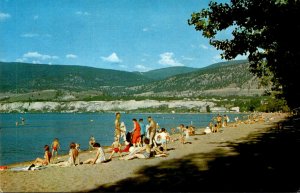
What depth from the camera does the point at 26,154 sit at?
43.5m

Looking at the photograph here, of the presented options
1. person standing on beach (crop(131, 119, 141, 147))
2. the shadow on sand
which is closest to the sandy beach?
the shadow on sand

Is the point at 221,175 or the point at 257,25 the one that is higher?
the point at 257,25

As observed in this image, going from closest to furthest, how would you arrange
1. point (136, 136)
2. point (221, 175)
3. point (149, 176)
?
point (221, 175)
point (149, 176)
point (136, 136)

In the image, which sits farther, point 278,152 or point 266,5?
point 278,152

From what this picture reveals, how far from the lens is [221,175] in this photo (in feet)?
49.5

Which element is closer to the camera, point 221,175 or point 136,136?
point 221,175

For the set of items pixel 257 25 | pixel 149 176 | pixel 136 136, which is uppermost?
pixel 257 25

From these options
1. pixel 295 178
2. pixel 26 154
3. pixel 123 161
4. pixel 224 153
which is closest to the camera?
pixel 295 178

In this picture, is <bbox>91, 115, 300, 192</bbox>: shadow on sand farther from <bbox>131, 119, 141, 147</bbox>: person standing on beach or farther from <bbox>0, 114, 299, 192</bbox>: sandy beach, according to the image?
<bbox>131, 119, 141, 147</bbox>: person standing on beach

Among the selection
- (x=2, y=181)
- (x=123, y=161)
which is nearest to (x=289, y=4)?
(x=123, y=161)

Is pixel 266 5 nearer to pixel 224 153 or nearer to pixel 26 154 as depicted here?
pixel 224 153

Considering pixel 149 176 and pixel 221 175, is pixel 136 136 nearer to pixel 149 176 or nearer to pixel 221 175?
pixel 149 176

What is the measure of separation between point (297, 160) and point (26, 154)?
33.5 m

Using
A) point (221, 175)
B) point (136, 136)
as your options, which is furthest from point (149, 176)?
point (136, 136)
